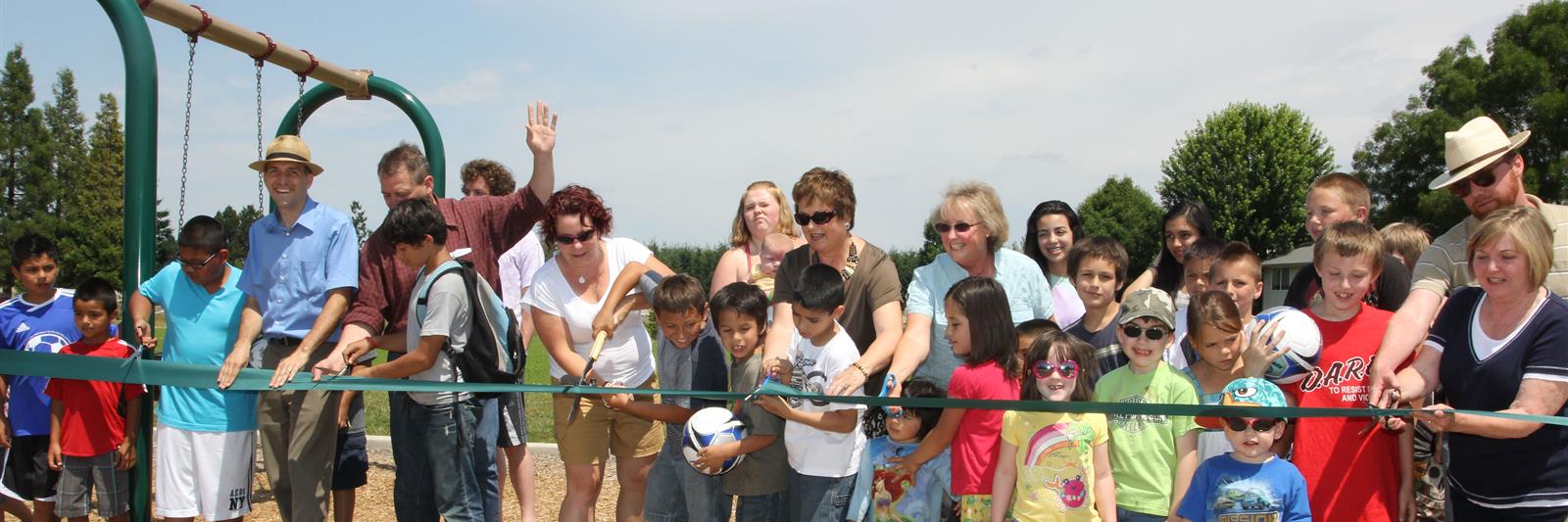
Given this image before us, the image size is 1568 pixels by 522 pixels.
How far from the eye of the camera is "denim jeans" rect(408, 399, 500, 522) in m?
4.43

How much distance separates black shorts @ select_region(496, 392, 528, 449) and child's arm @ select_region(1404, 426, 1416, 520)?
145 inches

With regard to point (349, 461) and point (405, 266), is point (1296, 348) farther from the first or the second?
point (349, 461)

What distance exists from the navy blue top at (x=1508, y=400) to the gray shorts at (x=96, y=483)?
5868 mm

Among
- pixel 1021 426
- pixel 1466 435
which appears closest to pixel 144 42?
pixel 1021 426

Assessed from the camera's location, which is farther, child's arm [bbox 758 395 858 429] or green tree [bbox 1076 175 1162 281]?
green tree [bbox 1076 175 1162 281]

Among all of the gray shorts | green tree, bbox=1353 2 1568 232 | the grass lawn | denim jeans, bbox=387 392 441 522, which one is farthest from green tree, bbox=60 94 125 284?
green tree, bbox=1353 2 1568 232

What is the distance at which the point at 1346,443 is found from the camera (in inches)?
141

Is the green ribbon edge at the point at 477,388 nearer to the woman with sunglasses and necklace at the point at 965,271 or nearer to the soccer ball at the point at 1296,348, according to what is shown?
the soccer ball at the point at 1296,348

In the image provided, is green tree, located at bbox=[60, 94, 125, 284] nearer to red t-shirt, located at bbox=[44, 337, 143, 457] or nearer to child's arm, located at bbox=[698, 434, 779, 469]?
red t-shirt, located at bbox=[44, 337, 143, 457]

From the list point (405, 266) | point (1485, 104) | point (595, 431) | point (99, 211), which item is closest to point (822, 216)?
point (595, 431)

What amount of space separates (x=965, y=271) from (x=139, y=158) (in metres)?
3.93

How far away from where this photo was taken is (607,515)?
672 centimetres

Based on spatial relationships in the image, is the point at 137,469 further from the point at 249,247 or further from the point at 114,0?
the point at 114,0

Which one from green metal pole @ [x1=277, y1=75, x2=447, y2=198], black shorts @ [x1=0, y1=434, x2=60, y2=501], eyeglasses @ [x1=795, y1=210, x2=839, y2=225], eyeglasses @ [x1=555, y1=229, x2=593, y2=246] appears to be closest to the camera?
eyeglasses @ [x1=795, y1=210, x2=839, y2=225]
